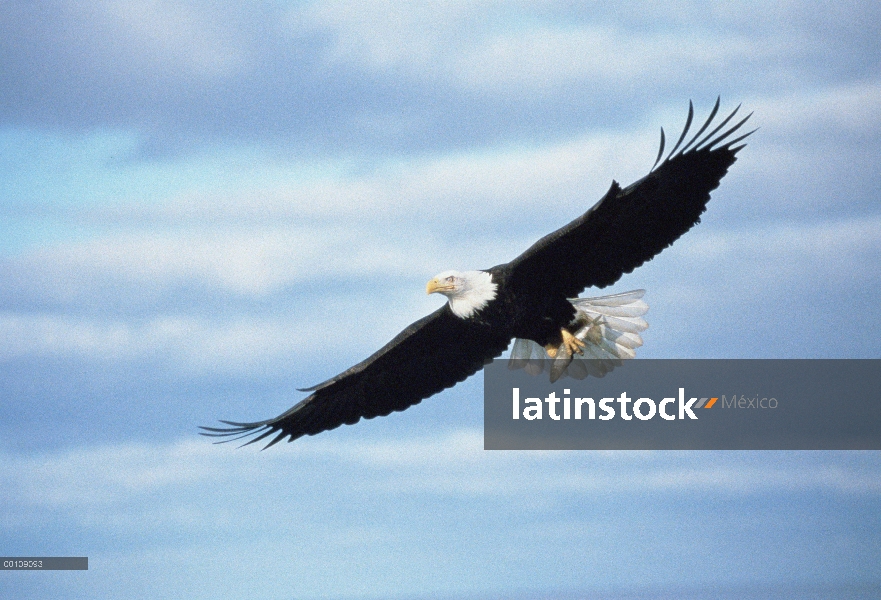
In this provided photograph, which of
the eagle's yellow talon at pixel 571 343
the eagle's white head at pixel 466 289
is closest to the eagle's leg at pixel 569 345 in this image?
the eagle's yellow talon at pixel 571 343

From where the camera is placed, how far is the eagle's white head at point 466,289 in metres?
11.1

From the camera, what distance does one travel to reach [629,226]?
10.7 m

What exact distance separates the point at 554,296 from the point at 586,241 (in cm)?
65

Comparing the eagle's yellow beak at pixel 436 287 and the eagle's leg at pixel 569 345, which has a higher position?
the eagle's yellow beak at pixel 436 287

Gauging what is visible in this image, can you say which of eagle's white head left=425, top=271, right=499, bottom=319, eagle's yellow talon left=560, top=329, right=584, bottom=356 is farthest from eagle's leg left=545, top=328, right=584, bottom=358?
eagle's white head left=425, top=271, right=499, bottom=319

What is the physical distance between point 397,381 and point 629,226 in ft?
8.23

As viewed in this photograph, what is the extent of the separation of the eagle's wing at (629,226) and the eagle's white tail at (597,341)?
1.93 ft

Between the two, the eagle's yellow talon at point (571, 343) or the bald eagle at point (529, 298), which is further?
the eagle's yellow talon at point (571, 343)

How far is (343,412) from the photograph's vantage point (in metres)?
12.1

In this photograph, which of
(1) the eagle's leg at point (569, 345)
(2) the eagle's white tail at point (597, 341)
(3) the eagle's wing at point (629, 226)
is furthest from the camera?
(2) the eagle's white tail at point (597, 341)

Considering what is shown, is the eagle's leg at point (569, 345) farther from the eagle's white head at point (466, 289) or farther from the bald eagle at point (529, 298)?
the eagle's white head at point (466, 289)

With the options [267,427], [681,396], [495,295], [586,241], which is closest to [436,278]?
[495,295]

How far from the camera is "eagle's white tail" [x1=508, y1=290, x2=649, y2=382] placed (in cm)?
1191

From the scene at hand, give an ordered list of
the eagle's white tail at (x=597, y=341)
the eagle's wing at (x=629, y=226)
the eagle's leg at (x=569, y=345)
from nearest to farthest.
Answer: the eagle's wing at (x=629, y=226) < the eagle's leg at (x=569, y=345) < the eagle's white tail at (x=597, y=341)
